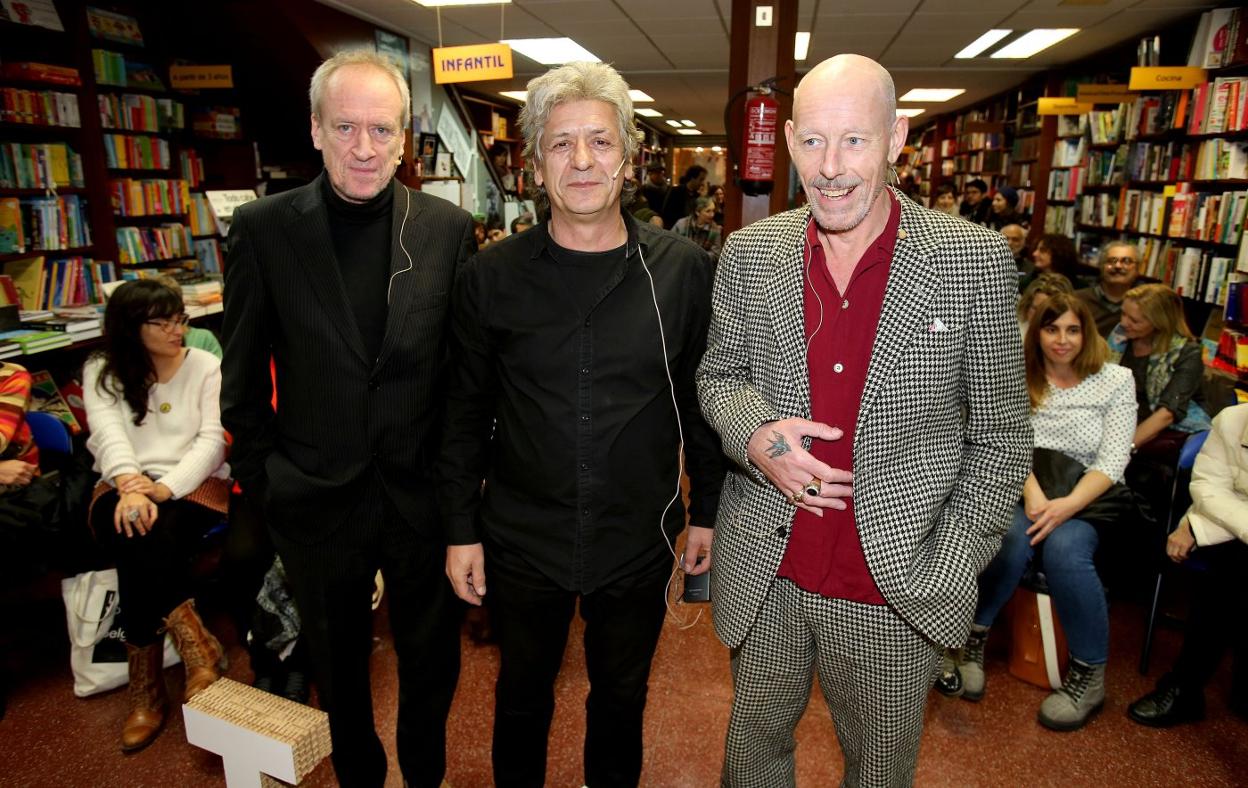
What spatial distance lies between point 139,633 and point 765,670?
189cm

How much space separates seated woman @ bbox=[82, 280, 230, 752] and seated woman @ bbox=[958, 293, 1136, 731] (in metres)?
2.45

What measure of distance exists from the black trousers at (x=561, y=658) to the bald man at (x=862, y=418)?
0.19m


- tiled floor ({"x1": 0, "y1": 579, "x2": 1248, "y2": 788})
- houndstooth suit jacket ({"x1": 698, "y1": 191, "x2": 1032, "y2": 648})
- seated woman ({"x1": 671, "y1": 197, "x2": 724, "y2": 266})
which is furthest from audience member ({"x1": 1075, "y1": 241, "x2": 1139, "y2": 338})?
houndstooth suit jacket ({"x1": 698, "y1": 191, "x2": 1032, "y2": 648})

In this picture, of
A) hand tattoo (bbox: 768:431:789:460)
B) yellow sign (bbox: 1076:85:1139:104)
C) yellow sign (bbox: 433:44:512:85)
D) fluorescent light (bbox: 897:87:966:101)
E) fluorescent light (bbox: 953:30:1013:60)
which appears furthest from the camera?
fluorescent light (bbox: 897:87:966:101)

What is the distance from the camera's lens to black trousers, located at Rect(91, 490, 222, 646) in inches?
87.0

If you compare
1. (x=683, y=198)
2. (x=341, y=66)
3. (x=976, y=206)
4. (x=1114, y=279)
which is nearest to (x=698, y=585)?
(x=341, y=66)

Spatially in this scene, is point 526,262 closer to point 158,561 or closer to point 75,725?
point 158,561

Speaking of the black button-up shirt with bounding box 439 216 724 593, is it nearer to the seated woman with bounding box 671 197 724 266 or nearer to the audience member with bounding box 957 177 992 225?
the seated woman with bounding box 671 197 724 266

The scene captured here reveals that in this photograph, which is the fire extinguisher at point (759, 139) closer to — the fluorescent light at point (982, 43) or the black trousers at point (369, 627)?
the black trousers at point (369, 627)

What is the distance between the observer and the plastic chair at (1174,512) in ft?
8.01

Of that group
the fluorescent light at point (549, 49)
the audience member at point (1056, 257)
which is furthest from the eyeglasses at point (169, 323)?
the fluorescent light at point (549, 49)

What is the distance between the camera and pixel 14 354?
3.47 m

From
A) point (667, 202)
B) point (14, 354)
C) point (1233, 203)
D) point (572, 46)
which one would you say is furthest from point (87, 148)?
point (1233, 203)

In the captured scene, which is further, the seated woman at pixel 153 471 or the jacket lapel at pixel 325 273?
the seated woman at pixel 153 471
